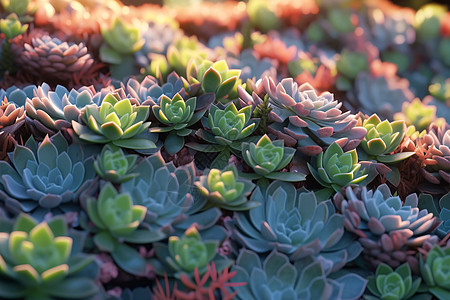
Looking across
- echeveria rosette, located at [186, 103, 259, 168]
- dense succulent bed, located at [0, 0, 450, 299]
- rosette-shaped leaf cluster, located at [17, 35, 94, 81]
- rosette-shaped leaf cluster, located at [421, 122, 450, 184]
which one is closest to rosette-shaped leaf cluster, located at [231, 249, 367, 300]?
dense succulent bed, located at [0, 0, 450, 299]

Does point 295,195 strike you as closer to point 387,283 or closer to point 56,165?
point 387,283

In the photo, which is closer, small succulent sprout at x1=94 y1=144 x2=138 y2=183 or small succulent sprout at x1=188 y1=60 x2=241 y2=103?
small succulent sprout at x1=94 y1=144 x2=138 y2=183

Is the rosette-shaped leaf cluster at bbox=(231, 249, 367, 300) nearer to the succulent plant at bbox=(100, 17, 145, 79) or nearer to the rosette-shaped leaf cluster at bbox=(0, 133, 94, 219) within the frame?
the rosette-shaped leaf cluster at bbox=(0, 133, 94, 219)

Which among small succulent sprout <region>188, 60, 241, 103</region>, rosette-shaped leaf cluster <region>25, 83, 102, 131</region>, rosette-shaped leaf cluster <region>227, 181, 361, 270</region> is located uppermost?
small succulent sprout <region>188, 60, 241, 103</region>

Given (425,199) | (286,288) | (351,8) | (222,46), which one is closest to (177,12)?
(222,46)

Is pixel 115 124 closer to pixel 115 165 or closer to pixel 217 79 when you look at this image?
pixel 115 165

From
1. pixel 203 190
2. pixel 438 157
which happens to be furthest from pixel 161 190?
pixel 438 157

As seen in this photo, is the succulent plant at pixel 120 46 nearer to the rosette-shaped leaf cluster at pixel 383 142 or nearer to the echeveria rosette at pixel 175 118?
the echeveria rosette at pixel 175 118
